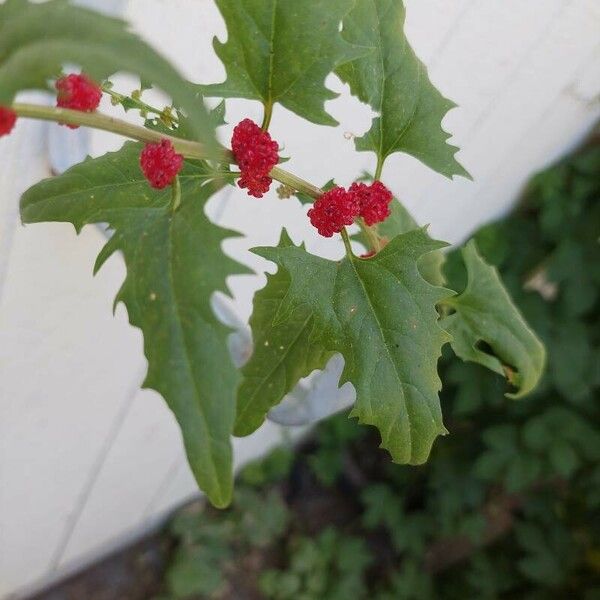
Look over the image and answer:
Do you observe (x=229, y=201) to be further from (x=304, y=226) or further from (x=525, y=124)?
(x=525, y=124)

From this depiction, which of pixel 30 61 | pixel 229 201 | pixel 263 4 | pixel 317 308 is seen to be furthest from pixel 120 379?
pixel 30 61

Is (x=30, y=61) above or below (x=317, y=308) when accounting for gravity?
above

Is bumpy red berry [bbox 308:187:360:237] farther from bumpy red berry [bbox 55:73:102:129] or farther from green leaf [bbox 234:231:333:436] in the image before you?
bumpy red berry [bbox 55:73:102:129]

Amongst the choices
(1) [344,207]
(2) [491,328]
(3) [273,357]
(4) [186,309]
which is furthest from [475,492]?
(4) [186,309]

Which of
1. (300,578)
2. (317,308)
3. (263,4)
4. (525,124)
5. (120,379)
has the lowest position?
(300,578)

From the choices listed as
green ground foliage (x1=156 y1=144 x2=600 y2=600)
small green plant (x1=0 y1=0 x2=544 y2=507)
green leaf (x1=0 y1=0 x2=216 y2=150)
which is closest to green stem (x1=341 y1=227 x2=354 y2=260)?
small green plant (x1=0 y1=0 x2=544 y2=507)
